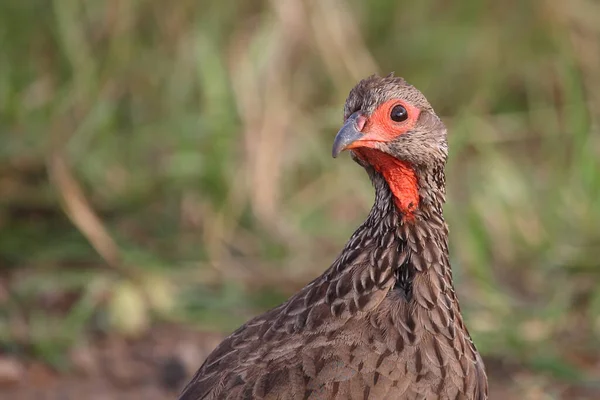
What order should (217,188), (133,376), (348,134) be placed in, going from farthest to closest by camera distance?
(217,188)
(133,376)
(348,134)

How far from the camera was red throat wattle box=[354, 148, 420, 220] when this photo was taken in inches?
133

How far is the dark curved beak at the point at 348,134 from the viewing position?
323 centimetres

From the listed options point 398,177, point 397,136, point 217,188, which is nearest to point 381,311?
point 398,177

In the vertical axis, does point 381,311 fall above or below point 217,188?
below

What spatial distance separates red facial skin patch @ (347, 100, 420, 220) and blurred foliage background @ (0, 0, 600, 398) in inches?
71.7

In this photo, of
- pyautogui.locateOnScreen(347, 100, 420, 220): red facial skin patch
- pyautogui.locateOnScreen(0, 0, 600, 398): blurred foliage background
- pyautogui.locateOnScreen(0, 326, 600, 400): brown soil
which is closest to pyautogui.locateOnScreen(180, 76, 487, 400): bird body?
pyautogui.locateOnScreen(347, 100, 420, 220): red facial skin patch

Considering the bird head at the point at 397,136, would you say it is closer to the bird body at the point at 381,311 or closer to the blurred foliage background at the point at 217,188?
the bird body at the point at 381,311

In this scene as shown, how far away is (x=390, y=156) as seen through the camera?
3.36 metres

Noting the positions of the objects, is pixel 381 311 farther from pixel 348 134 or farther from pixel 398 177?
pixel 348 134

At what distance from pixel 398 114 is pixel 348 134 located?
0.17 m

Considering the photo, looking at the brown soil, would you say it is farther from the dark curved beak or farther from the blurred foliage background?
the dark curved beak

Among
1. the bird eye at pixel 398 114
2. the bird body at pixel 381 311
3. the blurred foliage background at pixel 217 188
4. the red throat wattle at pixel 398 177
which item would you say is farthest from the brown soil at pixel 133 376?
the bird eye at pixel 398 114

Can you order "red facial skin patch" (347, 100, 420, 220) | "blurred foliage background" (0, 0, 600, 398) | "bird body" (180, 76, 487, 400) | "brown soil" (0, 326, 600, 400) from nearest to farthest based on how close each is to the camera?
"bird body" (180, 76, 487, 400) < "red facial skin patch" (347, 100, 420, 220) < "brown soil" (0, 326, 600, 400) < "blurred foliage background" (0, 0, 600, 398)

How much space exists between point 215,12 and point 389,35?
5.94ft
